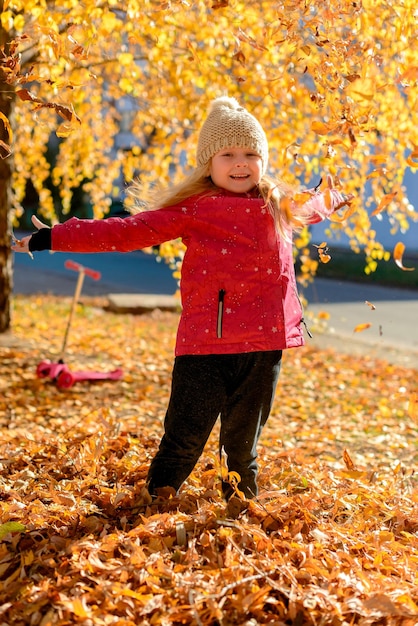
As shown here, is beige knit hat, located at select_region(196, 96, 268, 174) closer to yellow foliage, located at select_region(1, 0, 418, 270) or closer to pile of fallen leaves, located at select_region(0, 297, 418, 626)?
yellow foliage, located at select_region(1, 0, 418, 270)

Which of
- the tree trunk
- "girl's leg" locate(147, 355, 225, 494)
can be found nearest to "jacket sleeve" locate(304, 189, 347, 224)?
"girl's leg" locate(147, 355, 225, 494)

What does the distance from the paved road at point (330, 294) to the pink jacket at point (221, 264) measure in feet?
12.7

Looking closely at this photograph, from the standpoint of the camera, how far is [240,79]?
3.10 metres

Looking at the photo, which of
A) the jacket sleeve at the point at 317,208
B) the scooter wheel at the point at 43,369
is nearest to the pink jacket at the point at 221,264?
the jacket sleeve at the point at 317,208

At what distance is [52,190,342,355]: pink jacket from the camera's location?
104 inches

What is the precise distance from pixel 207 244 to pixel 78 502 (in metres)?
1.10

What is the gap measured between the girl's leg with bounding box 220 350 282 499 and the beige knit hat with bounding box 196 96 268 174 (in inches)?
30.2

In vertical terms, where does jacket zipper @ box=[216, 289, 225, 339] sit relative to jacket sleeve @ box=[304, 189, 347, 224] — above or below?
below

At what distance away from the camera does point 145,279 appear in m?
17.1

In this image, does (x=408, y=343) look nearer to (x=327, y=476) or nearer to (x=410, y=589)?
(x=327, y=476)

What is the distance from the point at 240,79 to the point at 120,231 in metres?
0.94

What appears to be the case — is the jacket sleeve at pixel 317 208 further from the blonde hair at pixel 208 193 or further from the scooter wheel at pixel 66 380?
the scooter wheel at pixel 66 380

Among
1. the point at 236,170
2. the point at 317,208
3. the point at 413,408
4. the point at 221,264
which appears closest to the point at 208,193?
the point at 236,170

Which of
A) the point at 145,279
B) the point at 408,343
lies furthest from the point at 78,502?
the point at 145,279
